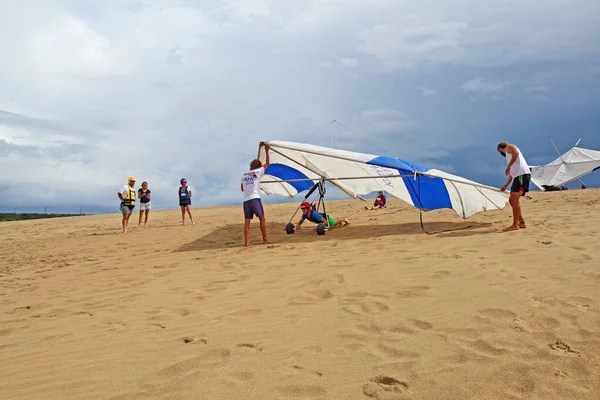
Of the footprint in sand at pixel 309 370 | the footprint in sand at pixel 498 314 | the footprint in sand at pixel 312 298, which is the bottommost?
the footprint in sand at pixel 309 370

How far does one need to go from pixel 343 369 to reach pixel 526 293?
2.09 metres

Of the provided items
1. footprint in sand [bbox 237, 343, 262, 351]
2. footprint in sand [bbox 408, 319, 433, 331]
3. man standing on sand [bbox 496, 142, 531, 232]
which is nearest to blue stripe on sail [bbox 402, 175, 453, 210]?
man standing on sand [bbox 496, 142, 531, 232]

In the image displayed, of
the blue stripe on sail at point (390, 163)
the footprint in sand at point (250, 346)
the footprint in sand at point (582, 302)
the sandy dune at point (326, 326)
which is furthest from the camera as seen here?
the blue stripe on sail at point (390, 163)

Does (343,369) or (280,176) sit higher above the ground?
(280,176)

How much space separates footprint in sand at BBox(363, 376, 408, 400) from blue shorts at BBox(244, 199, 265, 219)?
5.43 meters

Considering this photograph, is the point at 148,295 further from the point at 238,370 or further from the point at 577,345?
the point at 577,345

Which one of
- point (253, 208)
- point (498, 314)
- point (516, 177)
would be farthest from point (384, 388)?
point (516, 177)

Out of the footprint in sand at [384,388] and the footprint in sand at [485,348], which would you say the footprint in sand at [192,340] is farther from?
the footprint in sand at [485,348]

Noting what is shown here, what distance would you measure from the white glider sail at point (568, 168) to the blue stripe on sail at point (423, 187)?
826 inches

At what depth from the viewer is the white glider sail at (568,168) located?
2562cm

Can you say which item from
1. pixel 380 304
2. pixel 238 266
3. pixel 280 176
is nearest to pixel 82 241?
pixel 280 176

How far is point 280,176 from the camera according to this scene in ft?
34.7

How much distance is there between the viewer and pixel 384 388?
2.34 meters

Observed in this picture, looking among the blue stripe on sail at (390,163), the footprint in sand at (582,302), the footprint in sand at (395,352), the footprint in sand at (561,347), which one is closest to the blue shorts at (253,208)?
the blue stripe on sail at (390,163)
